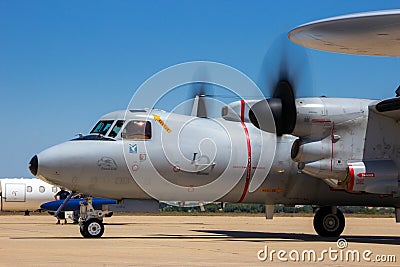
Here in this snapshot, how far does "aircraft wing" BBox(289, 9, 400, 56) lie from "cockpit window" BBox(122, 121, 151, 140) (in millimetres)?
10445

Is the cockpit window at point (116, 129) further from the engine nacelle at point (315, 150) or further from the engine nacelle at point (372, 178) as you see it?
the engine nacelle at point (372, 178)

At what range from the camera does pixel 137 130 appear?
25.5m

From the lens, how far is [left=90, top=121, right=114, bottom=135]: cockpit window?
2547 cm

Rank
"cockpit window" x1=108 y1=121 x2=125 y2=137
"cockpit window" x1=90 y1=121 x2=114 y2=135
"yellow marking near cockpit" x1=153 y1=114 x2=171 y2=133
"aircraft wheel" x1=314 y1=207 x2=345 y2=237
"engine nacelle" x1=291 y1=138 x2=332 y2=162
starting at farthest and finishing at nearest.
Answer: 1. "aircraft wheel" x1=314 y1=207 x2=345 y2=237
2. "yellow marking near cockpit" x1=153 y1=114 x2=171 y2=133
3. "cockpit window" x1=90 y1=121 x2=114 y2=135
4. "cockpit window" x1=108 y1=121 x2=125 y2=137
5. "engine nacelle" x1=291 y1=138 x2=332 y2=162

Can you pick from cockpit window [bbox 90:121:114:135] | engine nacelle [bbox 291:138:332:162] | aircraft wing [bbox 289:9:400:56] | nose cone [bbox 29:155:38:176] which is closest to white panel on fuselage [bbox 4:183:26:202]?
cockpit window [bbox 90:121:114:135]

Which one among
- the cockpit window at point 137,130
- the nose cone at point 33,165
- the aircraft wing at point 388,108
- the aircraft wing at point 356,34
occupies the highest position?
the aircraft wing at point 356,34

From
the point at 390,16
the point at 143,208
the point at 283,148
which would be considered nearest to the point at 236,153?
the point at 283,148

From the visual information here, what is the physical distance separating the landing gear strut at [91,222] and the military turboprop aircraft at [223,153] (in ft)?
0.11

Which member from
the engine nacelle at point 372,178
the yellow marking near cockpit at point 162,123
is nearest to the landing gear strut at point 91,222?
the yellow marking near cockpit at point 162,123

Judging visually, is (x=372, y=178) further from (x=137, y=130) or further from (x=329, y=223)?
(x=137, y=130)

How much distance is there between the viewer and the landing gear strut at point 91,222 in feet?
80.7

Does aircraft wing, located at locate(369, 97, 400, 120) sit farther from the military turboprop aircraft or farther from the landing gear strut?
the landing gear strut

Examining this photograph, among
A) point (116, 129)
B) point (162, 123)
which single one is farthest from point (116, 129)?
point (162, 123)

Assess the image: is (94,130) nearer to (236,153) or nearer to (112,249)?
(236,153)
